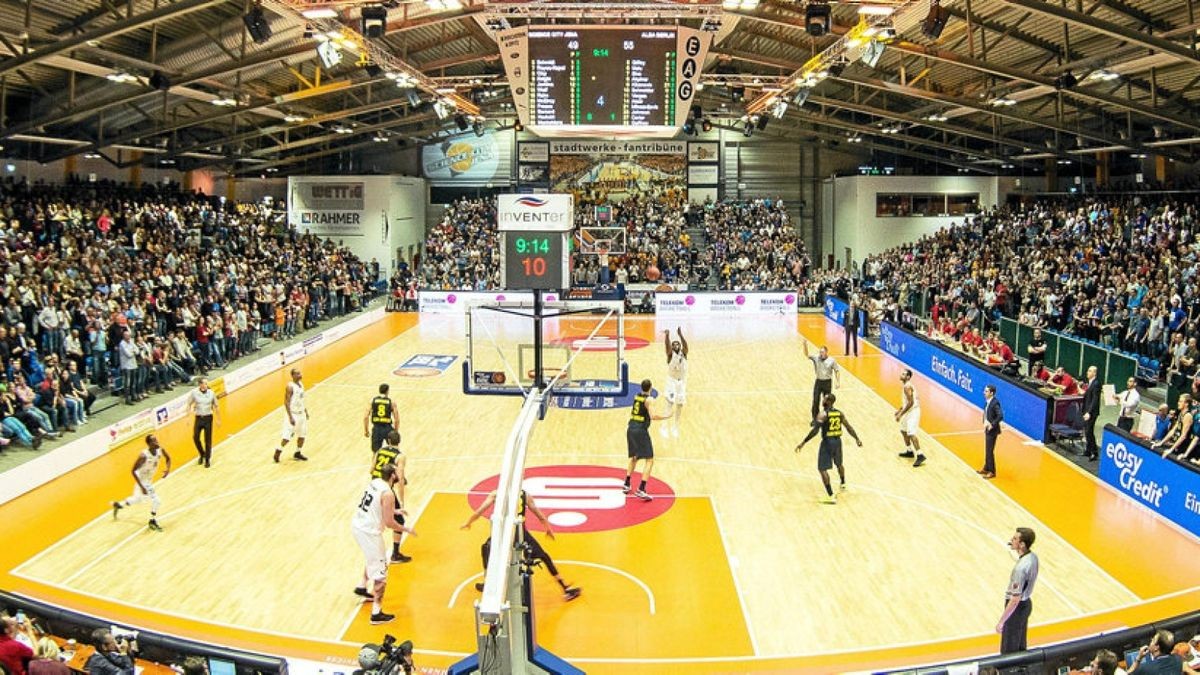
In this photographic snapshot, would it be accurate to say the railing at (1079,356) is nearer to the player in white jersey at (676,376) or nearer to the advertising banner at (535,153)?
the player in white jersey at (676,376)

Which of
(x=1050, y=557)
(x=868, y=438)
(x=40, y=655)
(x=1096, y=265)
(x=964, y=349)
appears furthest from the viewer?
(x=1096, y=265)

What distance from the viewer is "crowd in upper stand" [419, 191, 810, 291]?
40.5 meters

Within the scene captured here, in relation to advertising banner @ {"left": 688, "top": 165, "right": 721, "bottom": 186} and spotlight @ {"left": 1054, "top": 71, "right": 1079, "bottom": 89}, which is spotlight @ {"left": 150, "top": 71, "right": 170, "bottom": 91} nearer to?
spotlight @ {"left": 1054, "top": 71, "right": 1079, "bottom": 89}

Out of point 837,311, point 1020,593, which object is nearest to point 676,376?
point 1020,593

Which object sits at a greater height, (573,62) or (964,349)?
(573,62)

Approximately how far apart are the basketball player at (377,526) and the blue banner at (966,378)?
506 inches

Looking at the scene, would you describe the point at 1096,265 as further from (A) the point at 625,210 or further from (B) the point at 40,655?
(B) the point at 40,655

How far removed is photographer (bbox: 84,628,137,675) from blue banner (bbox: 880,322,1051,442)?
15616mm

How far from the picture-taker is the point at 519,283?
14531 millimetres

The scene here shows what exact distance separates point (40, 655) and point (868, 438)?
47.0 feet

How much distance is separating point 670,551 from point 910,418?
240 inches

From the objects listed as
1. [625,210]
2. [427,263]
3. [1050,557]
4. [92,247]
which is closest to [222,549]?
[1050,557]

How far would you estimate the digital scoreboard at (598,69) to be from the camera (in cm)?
1848

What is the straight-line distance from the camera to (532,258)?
48.0 feet
